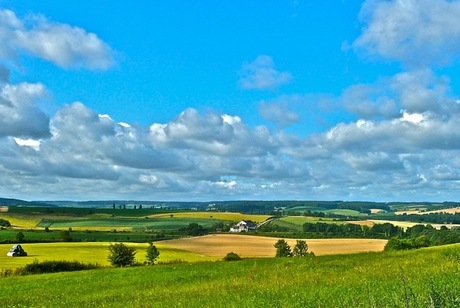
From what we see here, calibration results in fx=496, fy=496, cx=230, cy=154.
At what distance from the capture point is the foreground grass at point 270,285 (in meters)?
14.1

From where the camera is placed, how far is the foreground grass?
14125 mm

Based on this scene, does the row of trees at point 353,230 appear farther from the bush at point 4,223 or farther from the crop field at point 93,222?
the bush at point 4,223

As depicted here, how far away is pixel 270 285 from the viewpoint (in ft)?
71.8

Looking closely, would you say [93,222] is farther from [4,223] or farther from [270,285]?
[270,285]

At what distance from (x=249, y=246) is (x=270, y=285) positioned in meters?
92.6

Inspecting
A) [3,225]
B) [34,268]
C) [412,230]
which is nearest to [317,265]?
[34,268]

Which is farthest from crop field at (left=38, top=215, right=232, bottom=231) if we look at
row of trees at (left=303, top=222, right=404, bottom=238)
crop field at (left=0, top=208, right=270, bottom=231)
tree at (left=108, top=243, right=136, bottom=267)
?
tree at (left=108, top=243, right=136, bottom=267)

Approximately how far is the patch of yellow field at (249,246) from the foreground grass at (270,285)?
203 ft

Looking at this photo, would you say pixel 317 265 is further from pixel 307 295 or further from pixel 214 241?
pixel 214 241

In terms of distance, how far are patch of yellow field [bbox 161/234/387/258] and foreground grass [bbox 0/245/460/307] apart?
61.8m

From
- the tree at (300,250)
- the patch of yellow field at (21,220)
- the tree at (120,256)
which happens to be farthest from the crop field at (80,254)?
the patch of yellow field at (21,220)

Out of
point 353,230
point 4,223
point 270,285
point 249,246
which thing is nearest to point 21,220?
point 4,223

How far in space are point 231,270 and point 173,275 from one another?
13.7ft

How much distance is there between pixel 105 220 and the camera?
18812 centimetres
